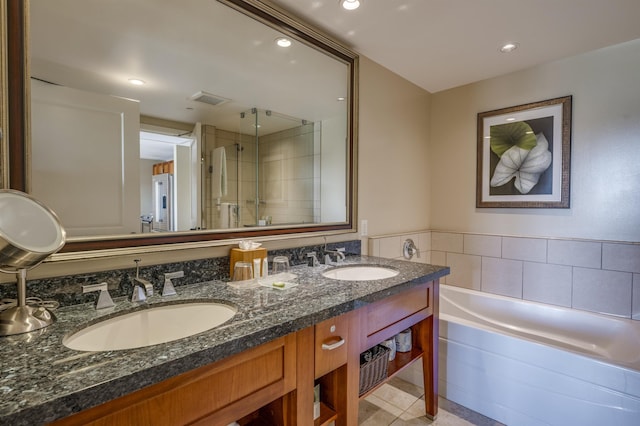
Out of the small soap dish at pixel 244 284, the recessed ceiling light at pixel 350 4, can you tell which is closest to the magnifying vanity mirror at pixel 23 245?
the small soap dish at pixel 244 284

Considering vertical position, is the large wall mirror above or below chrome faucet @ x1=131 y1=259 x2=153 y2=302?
above

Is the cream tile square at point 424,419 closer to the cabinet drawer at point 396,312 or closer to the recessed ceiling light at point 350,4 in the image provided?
the cabinet drawer at point 396,312

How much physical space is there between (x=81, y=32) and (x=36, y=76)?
0.21 meters

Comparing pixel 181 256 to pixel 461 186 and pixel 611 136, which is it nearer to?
pixel 461 186

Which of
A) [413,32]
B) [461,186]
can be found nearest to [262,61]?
[413,32]

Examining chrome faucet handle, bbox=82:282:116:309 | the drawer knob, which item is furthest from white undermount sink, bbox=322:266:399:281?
chrome faucet handle, bbox=82:282:116:309

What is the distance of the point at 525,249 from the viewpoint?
2.35 m

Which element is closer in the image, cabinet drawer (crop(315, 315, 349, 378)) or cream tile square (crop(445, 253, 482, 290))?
cabinet drawer (crop(315, 315, 349, 378))

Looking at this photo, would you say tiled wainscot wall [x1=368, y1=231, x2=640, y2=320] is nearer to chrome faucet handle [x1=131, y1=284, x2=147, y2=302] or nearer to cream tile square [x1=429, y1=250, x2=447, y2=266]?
cream tile square [x1=429, y1=250, x2=447, y2=266]

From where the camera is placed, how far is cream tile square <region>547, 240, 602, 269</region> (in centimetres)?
206

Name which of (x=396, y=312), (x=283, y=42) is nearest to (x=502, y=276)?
(x=396, y=312)

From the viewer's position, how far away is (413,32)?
1799 millimetres

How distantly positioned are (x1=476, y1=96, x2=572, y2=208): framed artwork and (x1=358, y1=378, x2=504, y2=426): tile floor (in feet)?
4.91

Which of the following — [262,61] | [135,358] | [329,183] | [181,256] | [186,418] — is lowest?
[186,418]
